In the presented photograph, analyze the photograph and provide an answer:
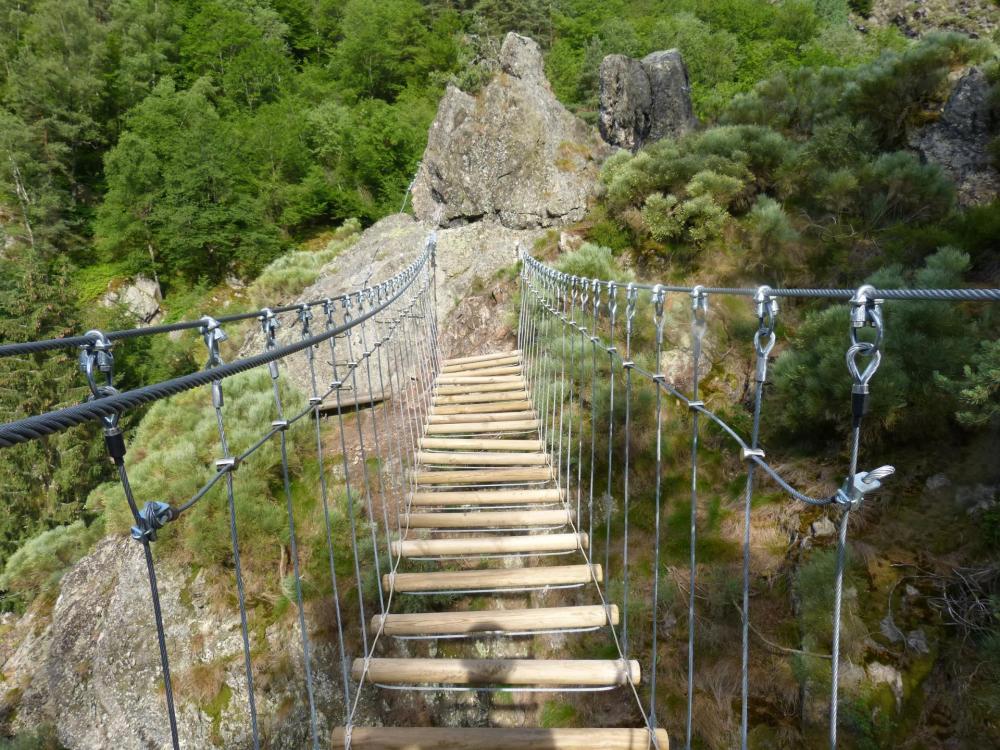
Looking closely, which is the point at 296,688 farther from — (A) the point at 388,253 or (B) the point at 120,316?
(B) the point at 120,316

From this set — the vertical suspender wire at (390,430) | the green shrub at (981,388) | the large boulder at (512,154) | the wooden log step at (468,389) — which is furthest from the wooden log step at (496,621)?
the large boulder at (512,154)

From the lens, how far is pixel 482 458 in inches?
126

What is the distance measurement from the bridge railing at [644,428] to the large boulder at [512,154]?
10.1 ft

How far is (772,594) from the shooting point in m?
2.42

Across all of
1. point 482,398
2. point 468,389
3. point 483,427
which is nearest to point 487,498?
point 483,427

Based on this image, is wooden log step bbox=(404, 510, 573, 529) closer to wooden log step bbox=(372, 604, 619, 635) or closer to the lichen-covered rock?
wooden log step bbox=(372, 604, 619, 635)

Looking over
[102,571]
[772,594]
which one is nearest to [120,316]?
[102,571]

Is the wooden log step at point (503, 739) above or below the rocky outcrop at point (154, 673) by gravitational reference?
above

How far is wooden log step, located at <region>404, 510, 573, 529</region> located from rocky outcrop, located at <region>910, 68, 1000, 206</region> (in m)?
Result: 5.04

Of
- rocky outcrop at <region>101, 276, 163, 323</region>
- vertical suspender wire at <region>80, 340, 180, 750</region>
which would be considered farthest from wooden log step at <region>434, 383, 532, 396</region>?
rocky outcrop at <region>101, 276, 163, 323</region>

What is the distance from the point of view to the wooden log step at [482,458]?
3.16 meters

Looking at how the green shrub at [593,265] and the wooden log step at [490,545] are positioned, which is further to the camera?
the green shrub at [593,265]

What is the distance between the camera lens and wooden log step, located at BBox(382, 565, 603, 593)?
2070 millimetres

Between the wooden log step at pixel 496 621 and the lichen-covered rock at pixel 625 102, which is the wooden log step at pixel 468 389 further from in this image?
the lichen-covered rock at pixel 625 102
